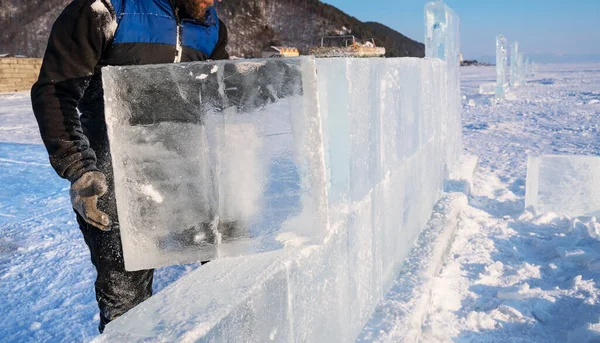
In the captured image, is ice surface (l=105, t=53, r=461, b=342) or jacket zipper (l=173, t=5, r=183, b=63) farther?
jacket zipper (l=173, t=5, r=183, b=63)

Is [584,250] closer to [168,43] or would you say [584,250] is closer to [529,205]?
[529,205]

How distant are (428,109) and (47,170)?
14.1ft

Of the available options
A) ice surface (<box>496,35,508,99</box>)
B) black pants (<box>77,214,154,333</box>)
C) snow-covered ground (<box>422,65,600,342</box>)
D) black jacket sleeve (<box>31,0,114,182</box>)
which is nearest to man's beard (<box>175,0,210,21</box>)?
black jacket sleeve (<box>31,0,114,182</box>)

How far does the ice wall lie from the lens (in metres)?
1.26

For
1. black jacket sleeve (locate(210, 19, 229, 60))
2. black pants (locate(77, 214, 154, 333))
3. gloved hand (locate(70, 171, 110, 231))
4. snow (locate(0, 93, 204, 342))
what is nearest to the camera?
gloved hand (locate(70, 171, 110, 231))

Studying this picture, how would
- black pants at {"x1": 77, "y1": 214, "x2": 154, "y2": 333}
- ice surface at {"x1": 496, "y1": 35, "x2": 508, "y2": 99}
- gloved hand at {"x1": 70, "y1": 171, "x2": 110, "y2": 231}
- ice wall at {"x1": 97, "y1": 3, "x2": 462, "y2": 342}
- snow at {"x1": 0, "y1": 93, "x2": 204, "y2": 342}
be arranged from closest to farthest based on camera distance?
ice wall at {"x1": 97, "y1": 3, "x2": 462, "y2": 342} < gloved hand at {"x1": 70, "y1": 171, "x2": 110, "y2": 231} < black pants at {"x1": 77, "y1": 214, "x2": 154, "y2": 333} < snow at {"x1": 0, "y1": 93, "x2": 204, "y2": 342} < ice surface at {"x1": 496, "y1": 35, "x2": 508, "y2": 99}

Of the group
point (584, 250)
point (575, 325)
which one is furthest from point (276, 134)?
point (584, 250)

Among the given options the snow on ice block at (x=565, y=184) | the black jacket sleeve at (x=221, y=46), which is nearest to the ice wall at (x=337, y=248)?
the black jacket sleeve at (x=221, y=46)

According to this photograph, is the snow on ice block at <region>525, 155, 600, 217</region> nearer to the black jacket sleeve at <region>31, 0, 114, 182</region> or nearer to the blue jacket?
the blue jacket

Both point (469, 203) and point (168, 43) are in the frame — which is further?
point (469, 203)

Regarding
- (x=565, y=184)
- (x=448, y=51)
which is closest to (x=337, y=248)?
(x=565, y=184)

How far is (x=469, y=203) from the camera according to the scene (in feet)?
15.8

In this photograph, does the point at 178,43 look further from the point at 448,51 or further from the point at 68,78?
the point at 448,51

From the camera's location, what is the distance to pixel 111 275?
179 cm
